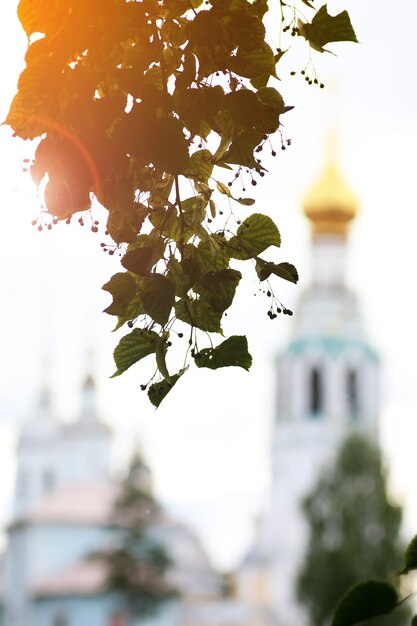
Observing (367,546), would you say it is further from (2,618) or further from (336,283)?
(2,618)

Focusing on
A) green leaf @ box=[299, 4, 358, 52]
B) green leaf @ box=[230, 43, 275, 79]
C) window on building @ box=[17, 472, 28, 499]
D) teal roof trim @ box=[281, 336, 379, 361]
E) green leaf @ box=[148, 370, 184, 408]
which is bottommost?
green leaf @ box=[148, 370, 184, 408]

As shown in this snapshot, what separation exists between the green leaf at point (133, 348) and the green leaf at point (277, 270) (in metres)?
0.15

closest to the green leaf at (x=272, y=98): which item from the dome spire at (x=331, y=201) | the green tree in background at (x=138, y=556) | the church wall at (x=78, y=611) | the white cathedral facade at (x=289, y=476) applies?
the green tree in background at (x=138, y=556)

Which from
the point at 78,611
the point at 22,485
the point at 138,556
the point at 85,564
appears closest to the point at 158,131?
the point at 138,556

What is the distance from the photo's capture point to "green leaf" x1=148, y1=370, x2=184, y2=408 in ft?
6.92

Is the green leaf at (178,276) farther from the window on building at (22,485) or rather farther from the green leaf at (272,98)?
the window on building at (22,485)

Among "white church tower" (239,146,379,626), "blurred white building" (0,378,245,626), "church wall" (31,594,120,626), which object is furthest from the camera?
"church wall" (31,594,120,626)

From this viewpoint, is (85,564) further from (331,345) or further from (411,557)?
(411,557)

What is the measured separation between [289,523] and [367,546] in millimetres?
11372

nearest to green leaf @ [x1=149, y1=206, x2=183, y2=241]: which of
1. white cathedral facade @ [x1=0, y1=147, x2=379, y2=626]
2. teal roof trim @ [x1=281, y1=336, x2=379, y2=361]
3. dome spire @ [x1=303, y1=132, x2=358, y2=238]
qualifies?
white cathedral facade @ [x1=0, y1=147, x2=379, y2=626]

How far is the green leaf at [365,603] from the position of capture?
2.23 metres

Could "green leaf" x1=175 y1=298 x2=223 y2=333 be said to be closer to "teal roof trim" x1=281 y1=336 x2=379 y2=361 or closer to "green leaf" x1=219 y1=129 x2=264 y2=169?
"green leaf" x1=219 y1=129 x2=264 y2=169

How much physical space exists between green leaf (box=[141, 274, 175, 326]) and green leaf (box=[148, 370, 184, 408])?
7 cm

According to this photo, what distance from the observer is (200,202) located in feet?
7.08
